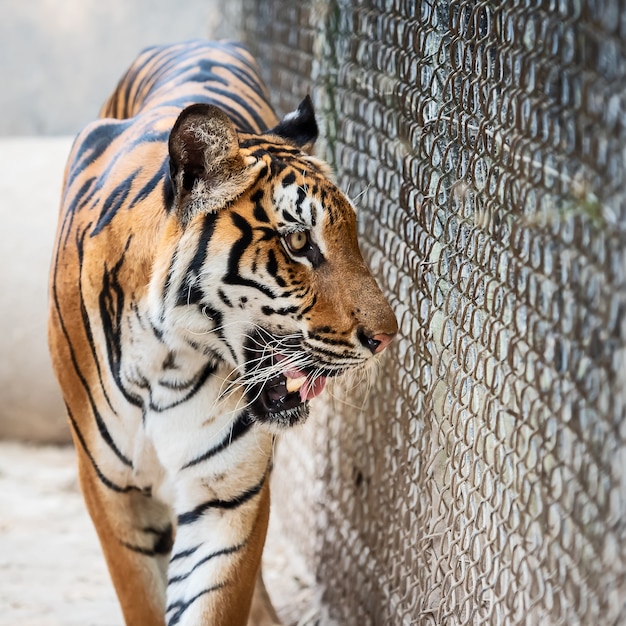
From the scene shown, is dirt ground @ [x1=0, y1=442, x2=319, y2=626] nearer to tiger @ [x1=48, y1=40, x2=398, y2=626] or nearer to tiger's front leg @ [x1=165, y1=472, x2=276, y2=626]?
tiger @ [x1=48, y1=40, x2=398, y2=626]

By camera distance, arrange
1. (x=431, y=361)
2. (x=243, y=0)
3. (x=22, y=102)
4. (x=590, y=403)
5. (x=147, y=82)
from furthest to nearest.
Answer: (x=22, y=102) < (x=243, y=0) < (x=147, y=82) < (x=431, y=361) < (x=590, y=403)

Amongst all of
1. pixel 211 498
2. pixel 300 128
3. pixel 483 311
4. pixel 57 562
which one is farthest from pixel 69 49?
pixel 483 311

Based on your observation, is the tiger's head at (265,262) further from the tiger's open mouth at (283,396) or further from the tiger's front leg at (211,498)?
the tiger's front leg at (211,498)

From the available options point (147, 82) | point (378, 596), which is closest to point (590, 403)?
point (378, 596)

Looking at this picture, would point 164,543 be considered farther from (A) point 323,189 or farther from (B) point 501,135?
(B) point 501,135

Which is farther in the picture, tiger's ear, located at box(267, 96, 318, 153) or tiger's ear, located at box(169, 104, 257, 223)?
tiger's ear, located at box(267, 96, 318, 153)

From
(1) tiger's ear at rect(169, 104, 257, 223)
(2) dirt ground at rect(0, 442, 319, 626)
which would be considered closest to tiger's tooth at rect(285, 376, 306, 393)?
(1) tiger's ear at rect(169, 104, 257, 223)

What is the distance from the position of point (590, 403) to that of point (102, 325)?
4.30ft

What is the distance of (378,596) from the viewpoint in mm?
2977

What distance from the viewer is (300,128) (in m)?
2.66

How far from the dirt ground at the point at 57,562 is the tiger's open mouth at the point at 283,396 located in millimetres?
1231

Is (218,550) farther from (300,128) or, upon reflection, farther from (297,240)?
(300,128)

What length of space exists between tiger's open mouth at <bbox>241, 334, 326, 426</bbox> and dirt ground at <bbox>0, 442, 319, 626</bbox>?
1.23 meters

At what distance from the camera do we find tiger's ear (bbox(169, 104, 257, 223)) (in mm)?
2213
